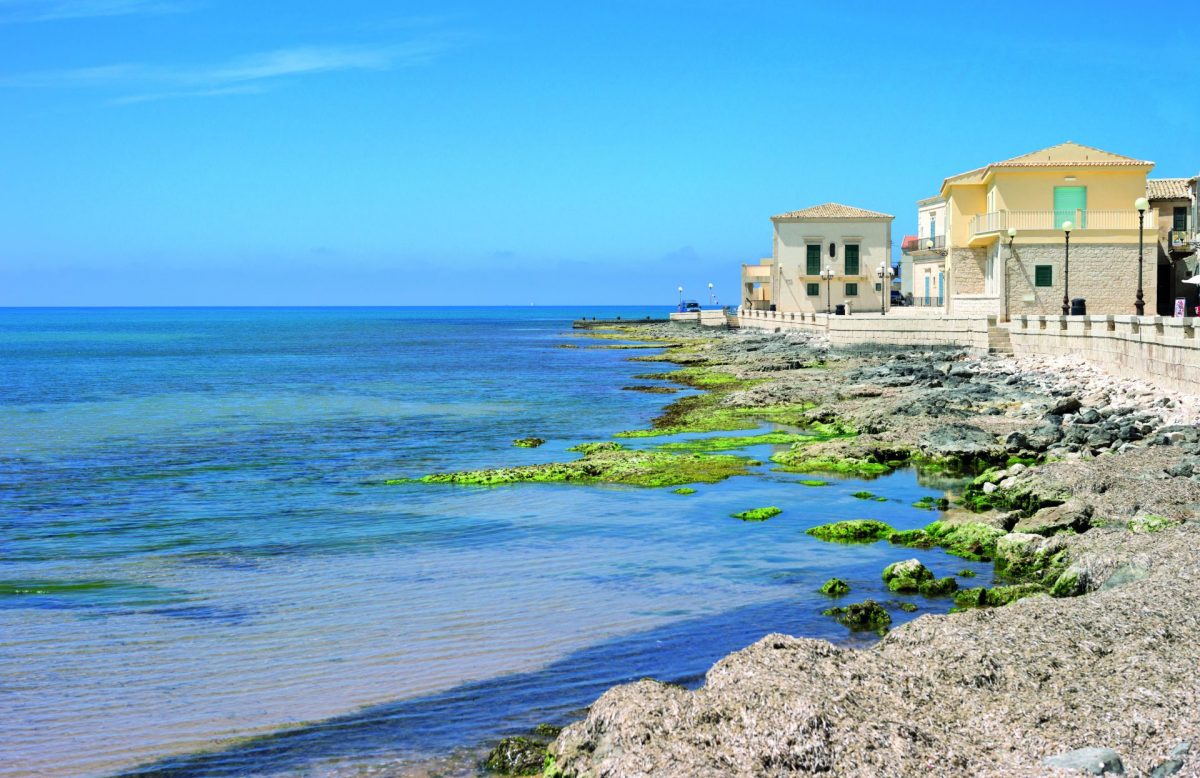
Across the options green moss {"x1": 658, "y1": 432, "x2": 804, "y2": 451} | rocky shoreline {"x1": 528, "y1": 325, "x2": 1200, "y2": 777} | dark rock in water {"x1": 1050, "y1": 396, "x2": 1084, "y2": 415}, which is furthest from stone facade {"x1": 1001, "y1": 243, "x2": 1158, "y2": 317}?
rocky shoreline {"x1": 528, "y1": 325, "x2": 1200, "y2": 777}

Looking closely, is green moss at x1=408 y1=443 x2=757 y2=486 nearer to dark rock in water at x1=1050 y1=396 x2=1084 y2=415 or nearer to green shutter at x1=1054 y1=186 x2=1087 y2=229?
dark rock in water at x1=1050 y1=396 x2=1084 y2=415

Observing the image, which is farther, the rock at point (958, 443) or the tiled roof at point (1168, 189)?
the tiled roof at point (1168, 189)

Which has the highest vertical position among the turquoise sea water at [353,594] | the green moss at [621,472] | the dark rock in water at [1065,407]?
the dark rock in water at [1065,407]

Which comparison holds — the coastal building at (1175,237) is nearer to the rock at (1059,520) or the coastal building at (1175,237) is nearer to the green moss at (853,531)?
the rock at (1059,520)

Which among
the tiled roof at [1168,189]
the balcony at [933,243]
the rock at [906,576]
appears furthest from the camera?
the tiled roof at [1168,189]

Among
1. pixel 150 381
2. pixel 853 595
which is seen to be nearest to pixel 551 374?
pixel 150 381

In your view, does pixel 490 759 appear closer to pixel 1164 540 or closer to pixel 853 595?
pixel 853 595

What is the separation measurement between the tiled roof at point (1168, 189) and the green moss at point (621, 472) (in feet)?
130

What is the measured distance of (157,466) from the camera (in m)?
20.9

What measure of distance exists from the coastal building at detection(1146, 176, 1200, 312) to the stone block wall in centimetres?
1008

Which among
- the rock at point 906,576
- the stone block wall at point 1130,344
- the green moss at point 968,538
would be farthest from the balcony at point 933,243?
the rock at point 906,576

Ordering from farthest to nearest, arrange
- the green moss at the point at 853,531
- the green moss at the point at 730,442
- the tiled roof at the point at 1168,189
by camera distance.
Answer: the tiled roof at the point at 1168,189
the green moss at the point at 730,442
the green moss at the point at 853,531

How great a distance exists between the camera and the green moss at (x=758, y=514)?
46.5 feet

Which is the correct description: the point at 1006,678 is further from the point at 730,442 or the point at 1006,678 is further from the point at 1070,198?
the point at 1070,198
